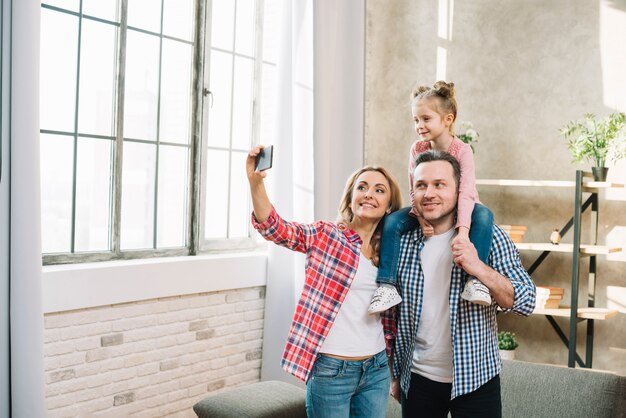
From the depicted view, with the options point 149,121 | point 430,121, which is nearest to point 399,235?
point 430,121

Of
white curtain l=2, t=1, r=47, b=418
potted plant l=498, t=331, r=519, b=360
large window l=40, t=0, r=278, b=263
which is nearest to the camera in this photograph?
white curtain l=2, t=1, r=47, b=418

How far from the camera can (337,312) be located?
2238mm

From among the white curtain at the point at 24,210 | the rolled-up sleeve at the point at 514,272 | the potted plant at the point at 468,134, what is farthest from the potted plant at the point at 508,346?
the white curtain at the point at 24,210

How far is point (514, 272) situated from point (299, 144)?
2.52 m

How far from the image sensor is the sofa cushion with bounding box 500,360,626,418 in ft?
8.93

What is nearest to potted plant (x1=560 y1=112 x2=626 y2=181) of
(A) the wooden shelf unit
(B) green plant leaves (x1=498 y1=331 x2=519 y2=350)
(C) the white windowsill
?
(A) the wooden shelf unit

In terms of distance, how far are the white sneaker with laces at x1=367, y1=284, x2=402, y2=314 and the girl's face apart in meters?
0.94

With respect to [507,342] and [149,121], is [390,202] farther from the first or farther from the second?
[507,342]

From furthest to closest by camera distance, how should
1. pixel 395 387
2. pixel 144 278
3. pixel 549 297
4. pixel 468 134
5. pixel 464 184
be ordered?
pixel 468 134 < pixel 549 297 < pixel 144 278 < pixel 464 184 < pixel 395 387

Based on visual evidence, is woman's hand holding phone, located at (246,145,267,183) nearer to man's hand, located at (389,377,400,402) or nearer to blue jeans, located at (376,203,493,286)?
blue jeans, located at (376,203,493,286)

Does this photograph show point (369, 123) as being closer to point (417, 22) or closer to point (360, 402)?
point (417, 22)

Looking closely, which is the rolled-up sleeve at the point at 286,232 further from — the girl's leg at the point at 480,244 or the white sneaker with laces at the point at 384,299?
the girl's leg at the point at 480,244

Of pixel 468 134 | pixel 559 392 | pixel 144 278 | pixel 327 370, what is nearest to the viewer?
pixel 327 370

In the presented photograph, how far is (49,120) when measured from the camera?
343 cm
